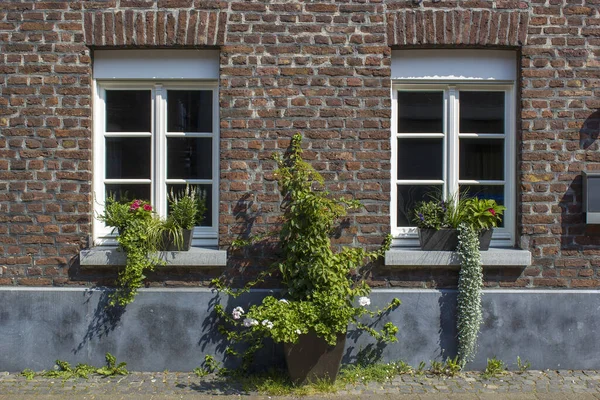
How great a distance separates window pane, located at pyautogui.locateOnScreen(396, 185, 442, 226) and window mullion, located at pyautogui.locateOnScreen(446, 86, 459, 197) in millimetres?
172

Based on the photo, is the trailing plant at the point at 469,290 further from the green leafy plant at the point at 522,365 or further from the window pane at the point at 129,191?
the window pane at the point at 129,191

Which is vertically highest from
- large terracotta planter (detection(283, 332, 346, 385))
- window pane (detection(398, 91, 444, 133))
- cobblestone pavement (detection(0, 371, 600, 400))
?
window pane (detection(398, 91, 444, 133))

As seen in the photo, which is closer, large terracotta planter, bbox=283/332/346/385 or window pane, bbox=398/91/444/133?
large terracotta planter, bbox=283/332/346/385

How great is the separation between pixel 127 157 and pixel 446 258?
3283 millimetres

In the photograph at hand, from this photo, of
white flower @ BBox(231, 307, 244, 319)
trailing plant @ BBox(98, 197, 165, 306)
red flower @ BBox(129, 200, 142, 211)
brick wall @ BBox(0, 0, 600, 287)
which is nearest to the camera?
white flower @ BBox(231, 307, 244, 319)

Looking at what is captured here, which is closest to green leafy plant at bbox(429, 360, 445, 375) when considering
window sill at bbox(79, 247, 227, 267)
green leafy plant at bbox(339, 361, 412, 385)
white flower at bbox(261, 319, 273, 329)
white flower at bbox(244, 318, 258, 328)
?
green leafy plant at bbox(339, 361, 412, 385)

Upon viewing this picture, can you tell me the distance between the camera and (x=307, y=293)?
641cm

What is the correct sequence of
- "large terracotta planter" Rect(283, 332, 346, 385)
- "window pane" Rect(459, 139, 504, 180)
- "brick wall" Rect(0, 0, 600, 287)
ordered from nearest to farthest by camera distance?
1. "large terracotta planter" Rect(283, 332, 346, 385)
2. "brick wall" Rect(0, 0, 600, 287)
3. "window pane" Rect(459, 139, 504, 180)

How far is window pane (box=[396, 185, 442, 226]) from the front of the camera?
7078 millimetres

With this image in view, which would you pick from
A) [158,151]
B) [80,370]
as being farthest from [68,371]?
[158,151]

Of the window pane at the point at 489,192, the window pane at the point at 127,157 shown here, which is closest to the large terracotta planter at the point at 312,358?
the window pane at the point at 489,192

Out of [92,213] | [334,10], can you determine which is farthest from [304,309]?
[334,10]

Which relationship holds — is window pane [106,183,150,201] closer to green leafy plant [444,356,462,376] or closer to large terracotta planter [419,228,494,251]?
large terracotta planter [419,228,494,251]

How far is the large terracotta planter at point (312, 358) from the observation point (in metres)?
6.26
